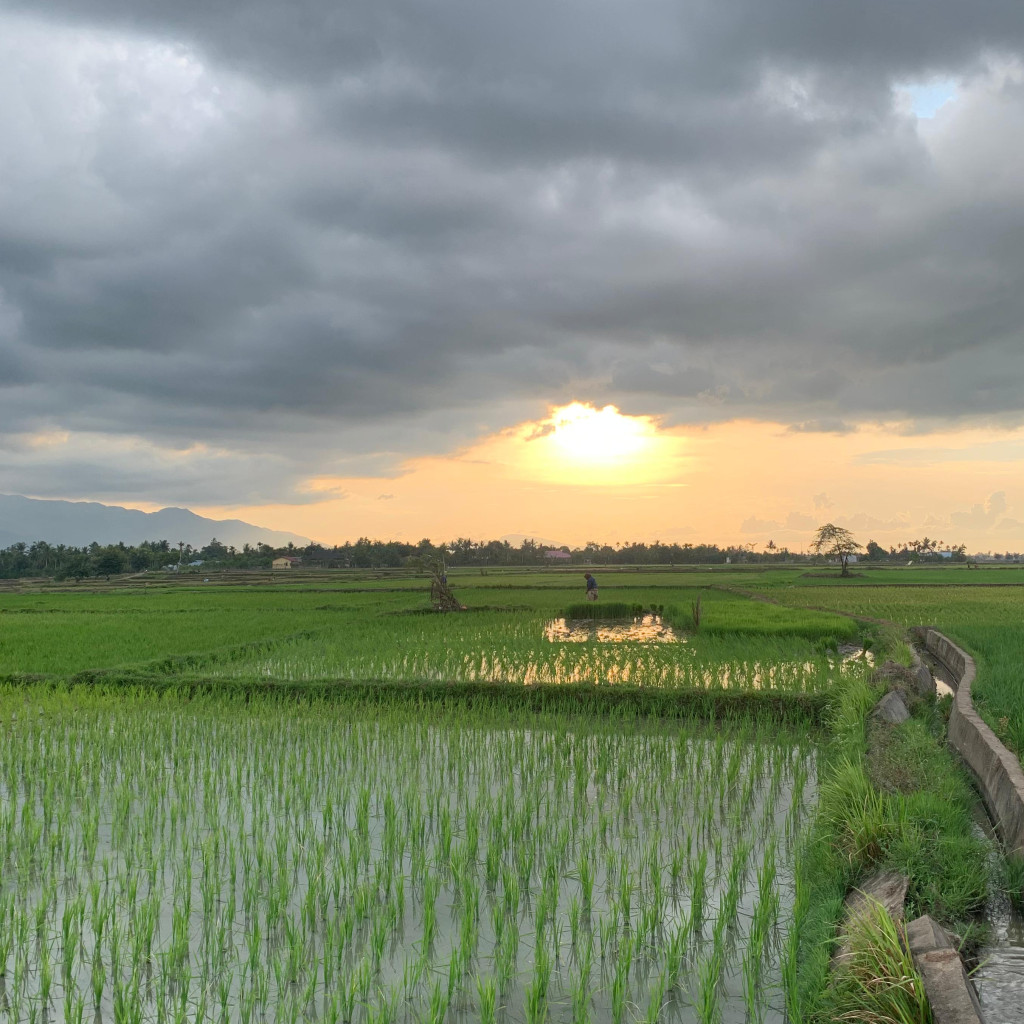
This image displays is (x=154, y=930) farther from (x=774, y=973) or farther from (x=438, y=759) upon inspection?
(x=438, y=759)

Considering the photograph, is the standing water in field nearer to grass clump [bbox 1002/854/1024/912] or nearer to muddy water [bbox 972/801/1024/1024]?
muddy water [bbox 972/801/1024/1024]

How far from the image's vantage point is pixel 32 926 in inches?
141

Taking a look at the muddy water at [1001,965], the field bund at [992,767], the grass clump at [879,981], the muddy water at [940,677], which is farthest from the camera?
the muddy water at [940,677]

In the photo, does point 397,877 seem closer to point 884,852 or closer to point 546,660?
point 884,852

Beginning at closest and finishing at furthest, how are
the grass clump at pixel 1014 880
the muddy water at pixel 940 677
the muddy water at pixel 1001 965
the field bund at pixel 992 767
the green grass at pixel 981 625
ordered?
the muddy water at pixel 1001 965 → the grass clump at pixel 1014 880 → the field bund at pixel 992 767 → the green grass at pixel 981 625 → the muddy water at pixel 940 677

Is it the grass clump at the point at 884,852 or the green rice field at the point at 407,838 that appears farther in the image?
the green rice field at the point at 407,838

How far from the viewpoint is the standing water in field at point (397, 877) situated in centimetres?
301

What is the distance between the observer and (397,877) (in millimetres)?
3932

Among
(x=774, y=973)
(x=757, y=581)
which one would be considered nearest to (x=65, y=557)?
(x=757, y=581)

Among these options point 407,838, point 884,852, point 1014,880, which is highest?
point 884,852

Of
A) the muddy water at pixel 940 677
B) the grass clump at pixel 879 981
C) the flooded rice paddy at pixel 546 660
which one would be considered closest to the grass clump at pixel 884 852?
the grass clump at pixel 879 981

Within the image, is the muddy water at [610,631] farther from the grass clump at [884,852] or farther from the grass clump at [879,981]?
the grass clump at [879,981]

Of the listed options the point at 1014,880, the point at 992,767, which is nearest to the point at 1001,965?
the point at 1014,880

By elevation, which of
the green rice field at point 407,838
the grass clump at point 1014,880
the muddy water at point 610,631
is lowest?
the muddy water at point 610,631
